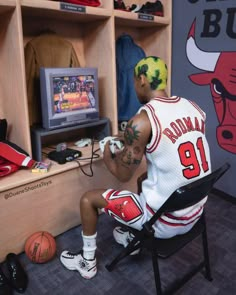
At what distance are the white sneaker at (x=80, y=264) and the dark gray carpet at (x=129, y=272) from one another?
0.10 feet

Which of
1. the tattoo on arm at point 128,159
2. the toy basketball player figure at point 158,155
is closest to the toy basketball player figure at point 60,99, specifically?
the toy basketball player figure at point 158,155

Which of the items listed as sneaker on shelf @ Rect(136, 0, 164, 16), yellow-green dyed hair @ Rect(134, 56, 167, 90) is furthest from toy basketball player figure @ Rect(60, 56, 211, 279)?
sneaker on shelf @ Rect(136, 0, 164, 16)

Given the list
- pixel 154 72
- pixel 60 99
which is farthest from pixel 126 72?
pixel 154 72

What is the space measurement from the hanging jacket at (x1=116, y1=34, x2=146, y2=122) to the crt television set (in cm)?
48

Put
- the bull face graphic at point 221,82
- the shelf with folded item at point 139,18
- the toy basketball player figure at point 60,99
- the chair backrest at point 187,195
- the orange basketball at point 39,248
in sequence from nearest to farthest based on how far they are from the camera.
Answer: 1. the chair backrest at point 187,195
2. the orange basketball at point 39,248
3. the toy basketball player figure at point 60,99
4. the shelf with folded item at point 139,18
5. the bull face graphic at point 221,82

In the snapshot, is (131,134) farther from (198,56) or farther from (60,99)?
(198,56)

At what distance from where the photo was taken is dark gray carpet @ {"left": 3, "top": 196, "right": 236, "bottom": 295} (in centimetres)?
152

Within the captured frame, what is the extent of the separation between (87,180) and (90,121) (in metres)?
0.44

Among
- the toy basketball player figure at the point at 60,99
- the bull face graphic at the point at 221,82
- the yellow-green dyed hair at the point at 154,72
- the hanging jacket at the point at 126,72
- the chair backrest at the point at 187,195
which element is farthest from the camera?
the hanging jacket at the point at 126,72

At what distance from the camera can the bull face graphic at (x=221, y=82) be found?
2273 millimetres

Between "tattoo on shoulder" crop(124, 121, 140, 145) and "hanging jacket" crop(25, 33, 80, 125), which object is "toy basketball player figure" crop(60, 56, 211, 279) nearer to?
"tattoo on shoulder" crop(124, 121, 140, 145)

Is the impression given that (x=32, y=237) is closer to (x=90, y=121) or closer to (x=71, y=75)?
(x=90, y=121)

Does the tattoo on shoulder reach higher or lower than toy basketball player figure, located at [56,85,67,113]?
lower

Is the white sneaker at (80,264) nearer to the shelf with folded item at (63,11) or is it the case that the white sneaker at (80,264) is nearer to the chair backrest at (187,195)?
the chair backrest at (187,195)
